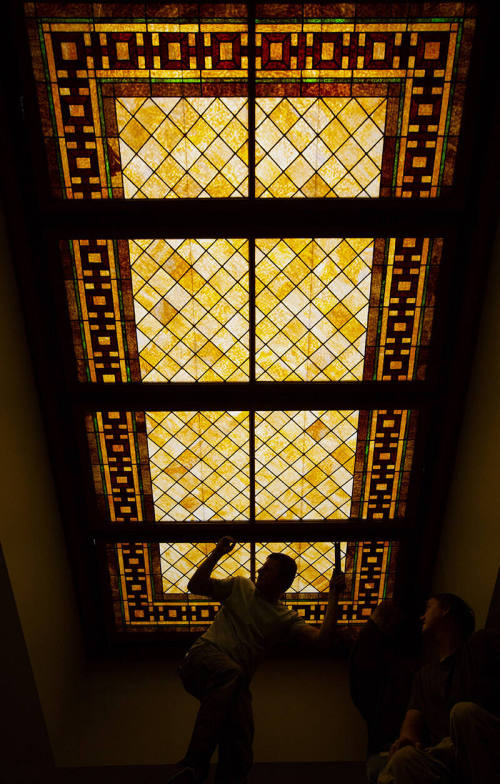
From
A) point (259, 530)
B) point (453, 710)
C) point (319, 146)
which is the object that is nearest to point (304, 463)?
point (259, 530)

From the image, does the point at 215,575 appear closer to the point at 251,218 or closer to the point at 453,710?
the point at 453,710

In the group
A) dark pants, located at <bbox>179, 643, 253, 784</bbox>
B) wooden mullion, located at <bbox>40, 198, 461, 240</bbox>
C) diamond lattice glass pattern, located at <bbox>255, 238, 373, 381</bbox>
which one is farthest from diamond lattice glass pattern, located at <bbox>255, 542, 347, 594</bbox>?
wooden mullion, located at <bbox>40, 198, 461, 240</bbox>

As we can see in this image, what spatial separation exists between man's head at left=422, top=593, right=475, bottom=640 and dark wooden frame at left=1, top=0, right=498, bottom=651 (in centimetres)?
69

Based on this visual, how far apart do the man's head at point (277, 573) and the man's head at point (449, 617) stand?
51 centimetres

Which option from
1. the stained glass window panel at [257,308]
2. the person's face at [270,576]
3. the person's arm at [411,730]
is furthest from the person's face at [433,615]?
the stained glass window panel at [257,308]

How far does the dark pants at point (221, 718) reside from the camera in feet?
6.23

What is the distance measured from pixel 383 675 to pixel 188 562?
1.07 metres

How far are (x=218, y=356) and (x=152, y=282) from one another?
408 mm

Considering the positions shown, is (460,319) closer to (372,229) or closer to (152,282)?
(372,229)

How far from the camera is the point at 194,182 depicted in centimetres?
211

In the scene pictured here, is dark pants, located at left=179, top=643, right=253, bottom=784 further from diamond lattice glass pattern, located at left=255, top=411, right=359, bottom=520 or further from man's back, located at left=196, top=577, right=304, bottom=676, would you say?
diamond lattice glass pattern, located at left=255, top=411, right=359, bottom=520

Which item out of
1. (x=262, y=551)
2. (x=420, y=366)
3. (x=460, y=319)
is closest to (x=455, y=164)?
(x=460, y=319)

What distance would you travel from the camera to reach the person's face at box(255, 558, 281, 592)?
7.09 ft

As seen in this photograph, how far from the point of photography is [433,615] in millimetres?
1943
